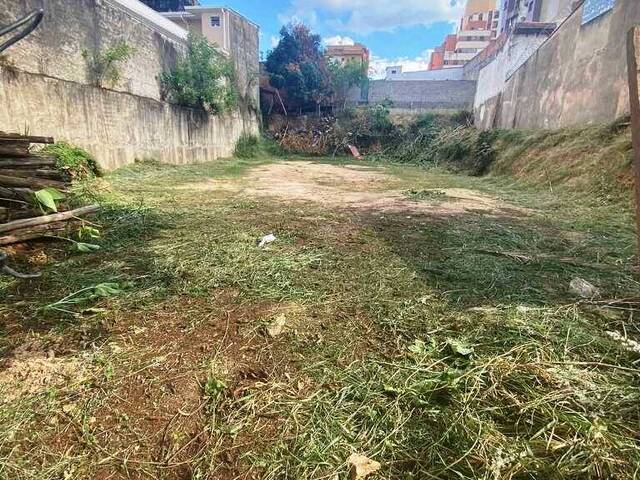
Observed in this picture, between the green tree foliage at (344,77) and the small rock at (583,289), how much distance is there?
16.9 metres

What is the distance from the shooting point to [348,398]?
1273 millimetres

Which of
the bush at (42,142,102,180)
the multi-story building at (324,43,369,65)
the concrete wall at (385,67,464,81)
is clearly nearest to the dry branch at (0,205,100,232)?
the bush at (42,142,102,180)

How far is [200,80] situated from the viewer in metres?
10.2

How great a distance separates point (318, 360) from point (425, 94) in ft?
65.2

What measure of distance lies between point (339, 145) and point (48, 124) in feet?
39.4

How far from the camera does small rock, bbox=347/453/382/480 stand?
1.00 m

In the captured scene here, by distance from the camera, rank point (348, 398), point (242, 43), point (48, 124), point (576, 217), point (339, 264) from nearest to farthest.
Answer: point (348, 398) < point (339, 264) < point (576, 217) < point (48, 124) < point (242, 43)

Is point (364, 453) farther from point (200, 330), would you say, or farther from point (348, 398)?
point (200, 330)

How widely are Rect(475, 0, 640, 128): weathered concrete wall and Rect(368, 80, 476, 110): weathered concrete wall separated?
8.30 m

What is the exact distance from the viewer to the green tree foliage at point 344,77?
58.1 feet

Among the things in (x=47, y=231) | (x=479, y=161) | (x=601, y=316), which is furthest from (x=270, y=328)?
(x=479, y=161)

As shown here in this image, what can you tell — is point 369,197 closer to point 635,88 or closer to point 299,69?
point 635,88

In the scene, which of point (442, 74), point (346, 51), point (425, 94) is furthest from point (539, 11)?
point (346, 51)

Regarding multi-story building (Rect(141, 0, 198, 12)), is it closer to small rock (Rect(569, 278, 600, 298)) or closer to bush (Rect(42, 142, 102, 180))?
bush (Rect(42, 142, 102, 180))
